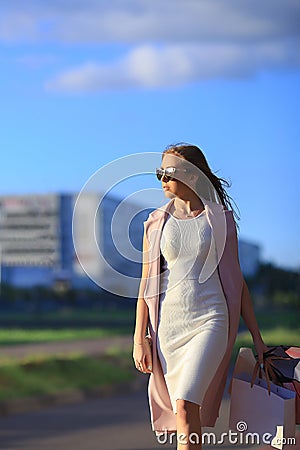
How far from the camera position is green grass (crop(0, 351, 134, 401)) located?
35.5 ft

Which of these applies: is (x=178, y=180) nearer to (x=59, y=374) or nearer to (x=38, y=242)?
(x=59, y=374)

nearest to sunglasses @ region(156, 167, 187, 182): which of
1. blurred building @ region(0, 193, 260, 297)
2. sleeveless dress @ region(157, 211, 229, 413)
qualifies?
sleeveless dress @ region(157, 211, 229, 413)

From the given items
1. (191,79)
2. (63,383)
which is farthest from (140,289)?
(191,79)

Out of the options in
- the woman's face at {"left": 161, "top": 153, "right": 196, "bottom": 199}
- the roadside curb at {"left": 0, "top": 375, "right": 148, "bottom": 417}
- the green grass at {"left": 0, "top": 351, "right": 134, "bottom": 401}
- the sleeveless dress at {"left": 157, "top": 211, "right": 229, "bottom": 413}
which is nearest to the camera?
the sleeveless dress at {"left": 157, "top": 211, "right": 229, "bottom": 413}

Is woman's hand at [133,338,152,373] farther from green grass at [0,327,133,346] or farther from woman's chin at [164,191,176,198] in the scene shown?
green grass at [0,327,133,346]

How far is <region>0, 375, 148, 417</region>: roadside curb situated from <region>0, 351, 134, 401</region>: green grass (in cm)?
7

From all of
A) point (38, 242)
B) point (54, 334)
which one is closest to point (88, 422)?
point (54, 334)

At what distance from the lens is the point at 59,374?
11.8m

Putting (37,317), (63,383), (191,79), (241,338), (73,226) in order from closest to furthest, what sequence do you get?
(73,226) → (63,383) → (241,338) → (191,79) → (37,317)

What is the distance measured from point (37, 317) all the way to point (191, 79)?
4.92 meters

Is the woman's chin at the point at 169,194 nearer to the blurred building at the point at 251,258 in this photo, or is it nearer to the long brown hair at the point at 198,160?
the long brown hair at the point at 198,160

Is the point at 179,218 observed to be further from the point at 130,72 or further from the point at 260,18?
the point at 130,72

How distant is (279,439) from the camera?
3.27m

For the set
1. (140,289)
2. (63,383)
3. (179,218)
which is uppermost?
(179,218)
